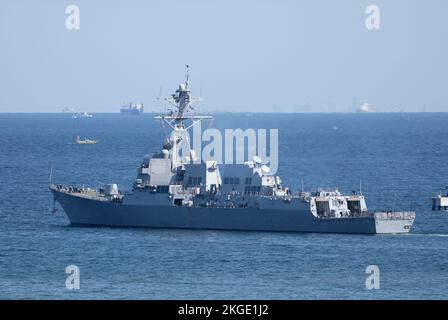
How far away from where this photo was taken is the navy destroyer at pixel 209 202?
254 ft

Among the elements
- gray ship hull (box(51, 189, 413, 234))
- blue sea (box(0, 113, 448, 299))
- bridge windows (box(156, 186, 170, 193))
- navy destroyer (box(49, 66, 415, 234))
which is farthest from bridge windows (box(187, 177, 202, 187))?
blue sea (box(0, 113, 448, 299))

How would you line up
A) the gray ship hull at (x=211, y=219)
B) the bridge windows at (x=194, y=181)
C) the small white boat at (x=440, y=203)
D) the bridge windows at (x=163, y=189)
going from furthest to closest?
the small white boat at (x=440, y=203), the bridge windows at (x=194, y=181), the bridge windows at (x=163, y=189), the gray ship hull at (x=211, y=219)

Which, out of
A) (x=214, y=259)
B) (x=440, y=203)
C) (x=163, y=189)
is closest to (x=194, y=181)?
(x=163, y=189)

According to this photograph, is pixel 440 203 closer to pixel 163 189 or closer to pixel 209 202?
pixel 209 202

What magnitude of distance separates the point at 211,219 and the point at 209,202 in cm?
114

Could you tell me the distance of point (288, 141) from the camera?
655 ft

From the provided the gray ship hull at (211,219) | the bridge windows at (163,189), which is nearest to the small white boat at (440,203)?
the gray ship hull at (211,219)

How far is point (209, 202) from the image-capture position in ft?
263

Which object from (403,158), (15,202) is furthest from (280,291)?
(403,158)

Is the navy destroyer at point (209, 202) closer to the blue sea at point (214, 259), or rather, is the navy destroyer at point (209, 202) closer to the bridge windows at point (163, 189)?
the bridge windows at point (163, 189)

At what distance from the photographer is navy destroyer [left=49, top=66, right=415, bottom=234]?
77.6m
